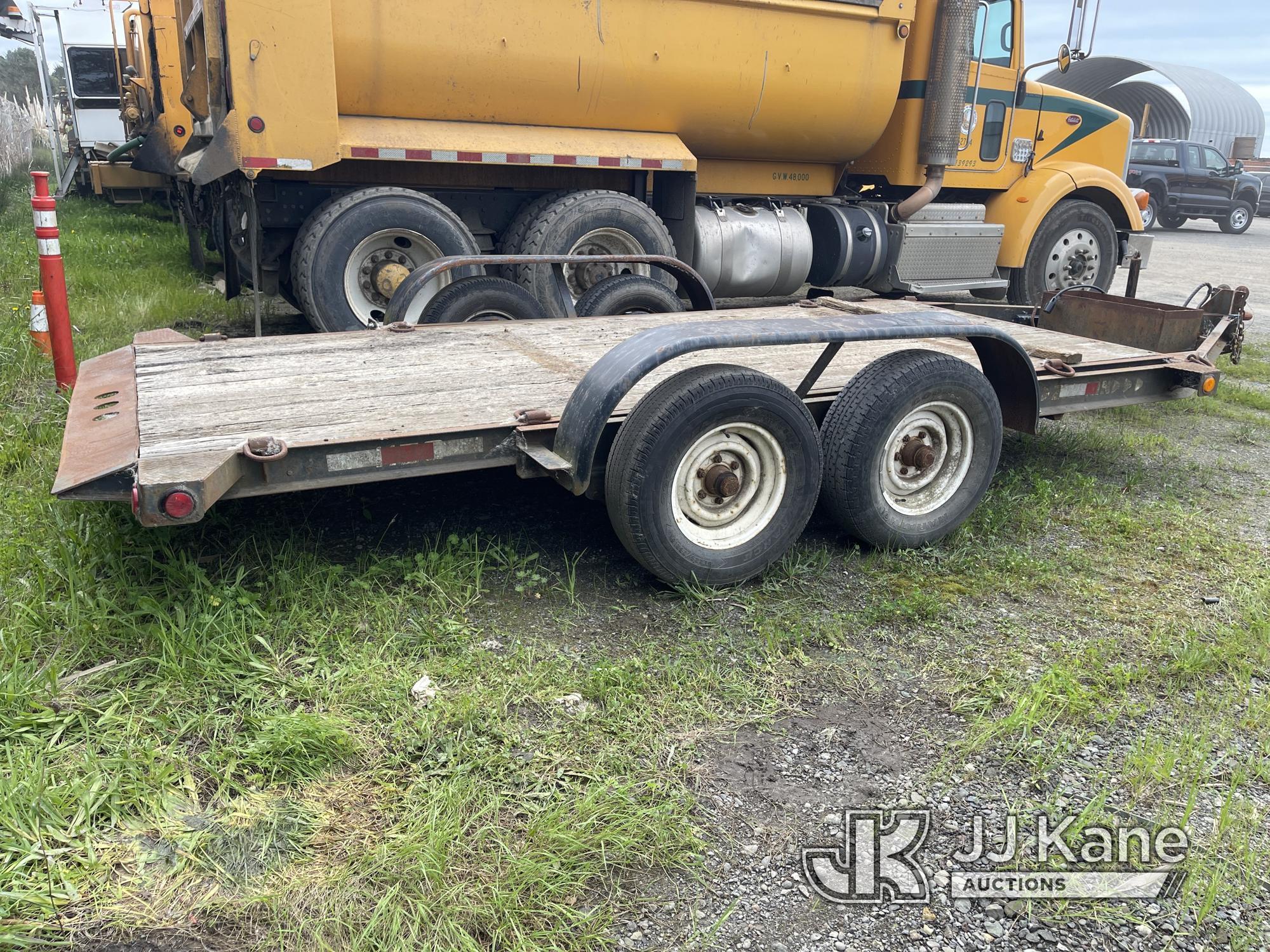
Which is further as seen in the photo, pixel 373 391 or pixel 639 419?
pixel 373 391

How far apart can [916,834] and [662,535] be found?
4.18 feet

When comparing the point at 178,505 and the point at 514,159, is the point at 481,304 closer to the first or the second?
the point at 514,159

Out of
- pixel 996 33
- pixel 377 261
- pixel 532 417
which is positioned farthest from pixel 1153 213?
pixel 532 417

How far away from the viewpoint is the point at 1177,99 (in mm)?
30078

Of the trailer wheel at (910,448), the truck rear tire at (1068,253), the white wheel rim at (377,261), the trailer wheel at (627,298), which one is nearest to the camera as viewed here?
the trailer wheel at (910,448)

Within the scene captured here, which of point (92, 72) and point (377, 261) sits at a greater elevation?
point (92, 72)

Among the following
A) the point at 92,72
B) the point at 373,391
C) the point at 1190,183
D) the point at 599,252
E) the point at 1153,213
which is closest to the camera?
the point at 373,391

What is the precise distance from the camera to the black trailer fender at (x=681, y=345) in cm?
326

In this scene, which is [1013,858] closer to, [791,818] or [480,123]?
[791,818]

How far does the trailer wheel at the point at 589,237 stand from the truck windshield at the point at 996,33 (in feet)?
11.9

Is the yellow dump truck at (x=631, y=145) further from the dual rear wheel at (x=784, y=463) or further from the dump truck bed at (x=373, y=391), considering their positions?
the dual rear wheel at (x=784, y=463)

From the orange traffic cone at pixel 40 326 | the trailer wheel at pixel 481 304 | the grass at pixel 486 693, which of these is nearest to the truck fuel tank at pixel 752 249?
the trailer wheel at pixel 481 304

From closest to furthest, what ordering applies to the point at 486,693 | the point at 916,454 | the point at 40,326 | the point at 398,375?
the point at 486,693, the point at 916,454, the point at 398,375, the point at 40,326

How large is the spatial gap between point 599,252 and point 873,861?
598cm
